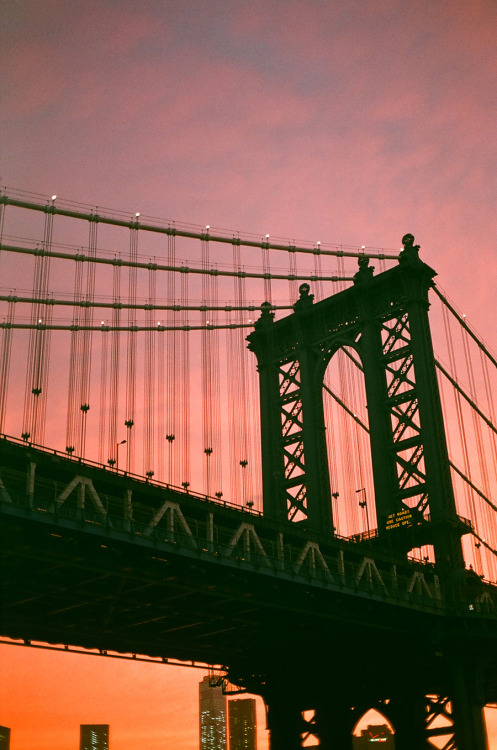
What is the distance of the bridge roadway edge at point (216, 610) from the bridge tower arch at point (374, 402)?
6.65 meters

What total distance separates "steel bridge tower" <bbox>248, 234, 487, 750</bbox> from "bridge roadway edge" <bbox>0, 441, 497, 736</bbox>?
0.98m

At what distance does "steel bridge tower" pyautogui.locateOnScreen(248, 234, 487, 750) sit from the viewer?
2552 inches

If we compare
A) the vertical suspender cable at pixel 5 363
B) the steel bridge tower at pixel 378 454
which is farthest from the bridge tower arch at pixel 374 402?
the vertical suspender cable at pixel 5 363

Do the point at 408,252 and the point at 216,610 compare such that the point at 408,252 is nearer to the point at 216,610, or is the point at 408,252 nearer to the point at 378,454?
the point at 378,454

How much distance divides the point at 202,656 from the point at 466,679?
19.5 meters

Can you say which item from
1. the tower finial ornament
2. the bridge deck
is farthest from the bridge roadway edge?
the tower finial ornament

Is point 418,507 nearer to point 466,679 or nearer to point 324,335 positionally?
point 466,679

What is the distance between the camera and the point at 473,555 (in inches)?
3194

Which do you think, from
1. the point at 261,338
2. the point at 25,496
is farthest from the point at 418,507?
the point at 25,496

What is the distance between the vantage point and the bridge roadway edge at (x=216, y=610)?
41.8 metres

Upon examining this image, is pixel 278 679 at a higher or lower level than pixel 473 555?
lower

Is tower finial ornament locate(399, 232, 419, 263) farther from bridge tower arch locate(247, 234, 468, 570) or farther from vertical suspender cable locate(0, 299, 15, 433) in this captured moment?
vertical suspender cable locate(0, 299, 15, 433)

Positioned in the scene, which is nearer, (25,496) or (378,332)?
(25,496)

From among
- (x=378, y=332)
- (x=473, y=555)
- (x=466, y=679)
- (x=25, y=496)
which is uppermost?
(x=378, y=332)
